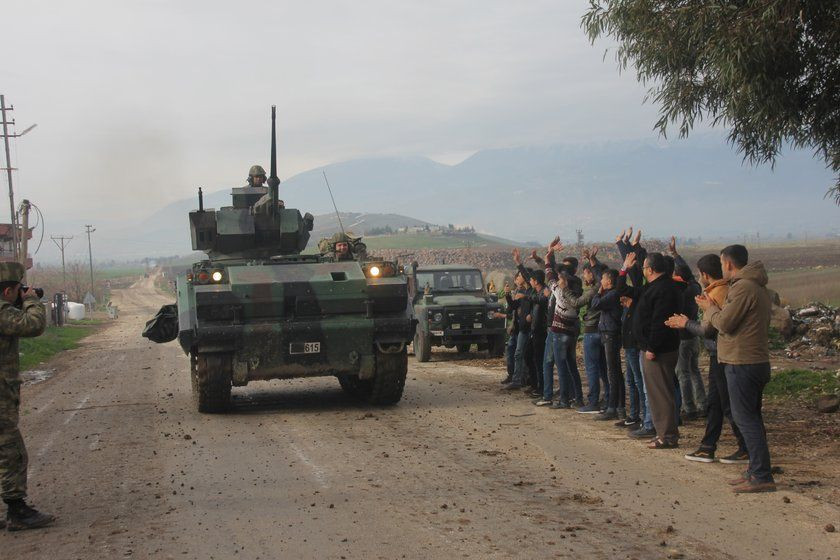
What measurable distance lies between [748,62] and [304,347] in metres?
5.91

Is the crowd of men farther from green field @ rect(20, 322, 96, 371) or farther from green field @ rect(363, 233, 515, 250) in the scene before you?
green field @ rect(363, 233, 515, 250)

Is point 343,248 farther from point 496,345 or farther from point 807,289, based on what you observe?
point 807,289

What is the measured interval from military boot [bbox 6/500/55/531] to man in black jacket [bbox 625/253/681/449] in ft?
17.8

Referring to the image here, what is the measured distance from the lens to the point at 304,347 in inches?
470

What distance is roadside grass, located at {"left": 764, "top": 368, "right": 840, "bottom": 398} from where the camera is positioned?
12570mm

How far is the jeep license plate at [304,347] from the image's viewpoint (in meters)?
11.9

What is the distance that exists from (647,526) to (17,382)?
15.0 feet

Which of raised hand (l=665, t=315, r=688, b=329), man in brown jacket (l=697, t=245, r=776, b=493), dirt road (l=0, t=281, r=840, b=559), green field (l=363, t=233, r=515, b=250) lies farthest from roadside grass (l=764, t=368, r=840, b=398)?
green field (l=363, t=233, r=515, b=250)

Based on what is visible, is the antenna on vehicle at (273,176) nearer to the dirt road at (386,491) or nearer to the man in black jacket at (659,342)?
the dirt road at (386,491)

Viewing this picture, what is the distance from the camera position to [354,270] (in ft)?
40.9

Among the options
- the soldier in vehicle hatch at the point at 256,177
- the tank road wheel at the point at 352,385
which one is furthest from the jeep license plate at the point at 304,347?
the soldier in vehicle hatch at the point at 256,177

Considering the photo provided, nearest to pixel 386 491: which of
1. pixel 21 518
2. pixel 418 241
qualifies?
pixel 21 518

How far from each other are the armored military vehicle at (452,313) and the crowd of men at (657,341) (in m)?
5.15

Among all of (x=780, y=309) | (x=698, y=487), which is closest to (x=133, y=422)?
(x=698, y=487)
